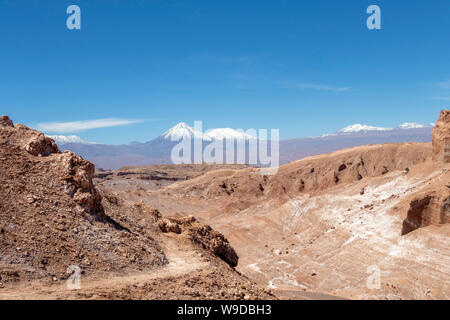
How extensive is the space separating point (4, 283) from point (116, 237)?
3.98m

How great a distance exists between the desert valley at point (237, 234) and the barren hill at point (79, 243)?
0.04 meters

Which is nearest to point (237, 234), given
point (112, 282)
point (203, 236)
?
point (203, 236)

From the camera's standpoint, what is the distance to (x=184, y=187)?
6072 centimetres

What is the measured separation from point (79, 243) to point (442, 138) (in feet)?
104

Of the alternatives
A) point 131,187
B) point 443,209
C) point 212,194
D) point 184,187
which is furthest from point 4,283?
point 131,187

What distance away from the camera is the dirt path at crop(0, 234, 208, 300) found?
7.90 metres

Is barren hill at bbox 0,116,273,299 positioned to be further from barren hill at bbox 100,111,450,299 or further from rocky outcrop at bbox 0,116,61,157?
barren hill at bbox 100,111,450,299

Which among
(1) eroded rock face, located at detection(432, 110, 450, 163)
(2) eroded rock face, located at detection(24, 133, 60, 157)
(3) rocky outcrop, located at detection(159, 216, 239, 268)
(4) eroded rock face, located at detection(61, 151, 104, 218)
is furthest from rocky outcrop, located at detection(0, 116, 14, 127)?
(1) eroded rock face, located at detection(432, 110, 450, 163)

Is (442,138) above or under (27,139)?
above

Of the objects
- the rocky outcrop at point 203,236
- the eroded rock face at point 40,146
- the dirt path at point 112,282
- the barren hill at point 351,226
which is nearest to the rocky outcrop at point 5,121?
the eroded rock face at point 40,146

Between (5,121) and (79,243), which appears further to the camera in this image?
(5,121)

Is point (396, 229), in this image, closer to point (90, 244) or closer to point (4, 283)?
point (90, 244)

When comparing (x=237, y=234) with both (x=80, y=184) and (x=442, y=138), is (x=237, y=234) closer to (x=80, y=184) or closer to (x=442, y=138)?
(x=442, y=138)

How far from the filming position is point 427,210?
23984 mm
